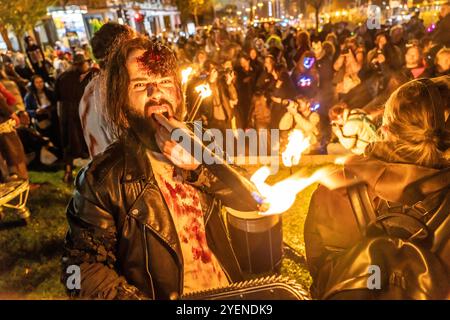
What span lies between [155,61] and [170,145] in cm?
46

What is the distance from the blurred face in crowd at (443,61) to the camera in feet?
18.1

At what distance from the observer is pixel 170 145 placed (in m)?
1.73

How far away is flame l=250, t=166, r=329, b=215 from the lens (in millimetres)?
1658

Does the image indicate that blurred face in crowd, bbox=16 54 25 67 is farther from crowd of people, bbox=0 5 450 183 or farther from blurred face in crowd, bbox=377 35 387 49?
blurred face in crowd, bbox=377 35 387 49

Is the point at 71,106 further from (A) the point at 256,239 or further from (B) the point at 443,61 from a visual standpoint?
(B) the point at 443,61

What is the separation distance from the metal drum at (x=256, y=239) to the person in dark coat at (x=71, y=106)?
419 centimetres

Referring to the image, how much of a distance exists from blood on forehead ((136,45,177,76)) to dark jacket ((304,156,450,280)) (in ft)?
3.40

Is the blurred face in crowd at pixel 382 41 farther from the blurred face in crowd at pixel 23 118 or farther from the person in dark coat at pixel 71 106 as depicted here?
the blurred face in crowd at pixel 23 118

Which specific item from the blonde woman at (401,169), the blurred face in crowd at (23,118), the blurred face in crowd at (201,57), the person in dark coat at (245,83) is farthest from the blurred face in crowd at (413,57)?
the blurred face in crowd at (23,118)

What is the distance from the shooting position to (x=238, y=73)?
29.9 ft

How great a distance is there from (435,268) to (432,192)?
1.61 feet
